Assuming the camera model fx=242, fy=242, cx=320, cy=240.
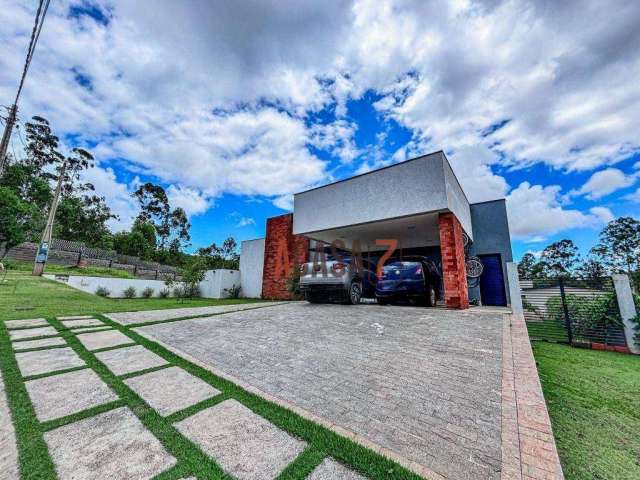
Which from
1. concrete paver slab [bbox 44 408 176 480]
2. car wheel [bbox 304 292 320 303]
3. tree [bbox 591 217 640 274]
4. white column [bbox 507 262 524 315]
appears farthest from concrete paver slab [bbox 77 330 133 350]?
tree [bbox 591 217 640 274]

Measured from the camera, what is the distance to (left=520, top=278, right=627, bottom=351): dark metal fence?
5008mm

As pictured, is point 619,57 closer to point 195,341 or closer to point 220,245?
point 195,341

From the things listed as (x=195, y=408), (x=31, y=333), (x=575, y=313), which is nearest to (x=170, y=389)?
(x=195, y=408)

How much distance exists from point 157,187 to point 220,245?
1364 cm

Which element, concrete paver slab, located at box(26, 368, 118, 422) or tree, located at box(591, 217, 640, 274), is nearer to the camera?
concrete paver slab, located at box(26, 368, 118, 422)

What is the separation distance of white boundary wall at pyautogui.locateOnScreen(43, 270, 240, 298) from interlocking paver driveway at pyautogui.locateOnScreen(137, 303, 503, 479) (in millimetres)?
8393

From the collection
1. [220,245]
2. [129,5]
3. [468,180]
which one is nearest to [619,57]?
[468,180]

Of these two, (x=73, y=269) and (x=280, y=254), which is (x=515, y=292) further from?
(x=73, y=269)

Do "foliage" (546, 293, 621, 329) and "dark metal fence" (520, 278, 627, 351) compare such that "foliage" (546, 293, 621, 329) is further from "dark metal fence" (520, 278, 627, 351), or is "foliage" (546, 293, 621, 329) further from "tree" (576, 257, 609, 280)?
"tree" (576, 257, 609, 280)

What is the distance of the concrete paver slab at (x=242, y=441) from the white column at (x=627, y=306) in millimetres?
7056

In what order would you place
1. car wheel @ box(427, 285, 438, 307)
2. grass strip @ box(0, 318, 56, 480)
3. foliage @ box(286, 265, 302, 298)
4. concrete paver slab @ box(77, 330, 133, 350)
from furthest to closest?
foliage @ box(286, 265, 302, 298) → car wheel @ box(427, 285, 438, 307) → concrete paver slab @ box(77, 330, 133, 350) → grass strip @ box(0, 318, 56, 480)

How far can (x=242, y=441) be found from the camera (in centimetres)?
159

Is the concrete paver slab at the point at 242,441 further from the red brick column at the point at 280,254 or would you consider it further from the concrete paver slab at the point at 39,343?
the red brick column at the point at 280,254

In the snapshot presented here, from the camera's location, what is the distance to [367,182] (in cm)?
814
